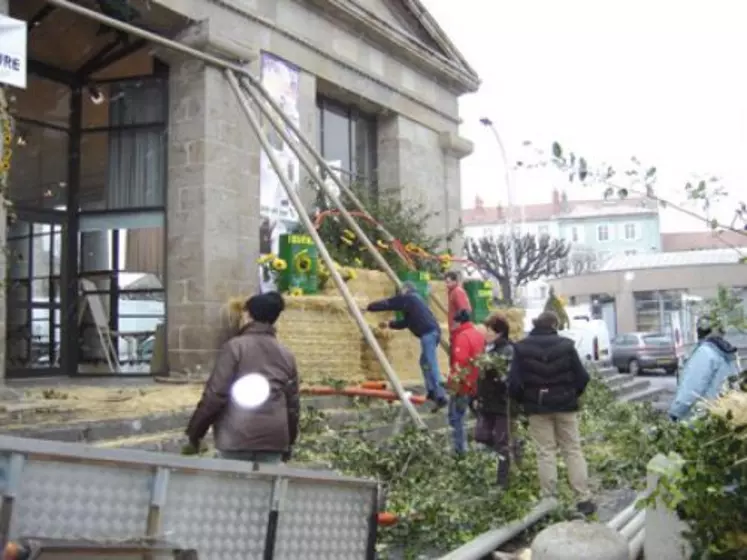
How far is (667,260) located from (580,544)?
173 feet

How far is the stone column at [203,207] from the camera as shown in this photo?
432 inches

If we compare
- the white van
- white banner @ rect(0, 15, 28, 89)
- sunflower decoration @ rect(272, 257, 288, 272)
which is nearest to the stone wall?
sunflower decoration @ rect(272, 257, 288, 272)

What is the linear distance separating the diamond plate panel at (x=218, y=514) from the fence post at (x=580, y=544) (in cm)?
193

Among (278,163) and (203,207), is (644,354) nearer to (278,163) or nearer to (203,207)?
(203,207)

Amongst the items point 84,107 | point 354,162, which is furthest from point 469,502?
point 354,162

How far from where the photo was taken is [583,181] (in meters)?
4.25

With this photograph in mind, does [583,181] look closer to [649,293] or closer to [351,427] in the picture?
[351,427]

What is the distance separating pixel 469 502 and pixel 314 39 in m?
9.46

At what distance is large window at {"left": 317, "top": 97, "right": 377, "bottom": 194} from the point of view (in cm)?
1510

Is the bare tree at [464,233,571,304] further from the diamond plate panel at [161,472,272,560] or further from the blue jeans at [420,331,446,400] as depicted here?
the diamond plate panel at [161,472,272,560]

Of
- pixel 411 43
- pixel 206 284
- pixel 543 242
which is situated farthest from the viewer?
pixel 543 242

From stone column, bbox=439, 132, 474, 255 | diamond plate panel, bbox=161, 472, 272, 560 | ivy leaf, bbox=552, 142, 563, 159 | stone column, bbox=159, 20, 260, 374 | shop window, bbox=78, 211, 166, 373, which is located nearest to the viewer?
diamond plate panel, bbox=161, 472, 272, 560

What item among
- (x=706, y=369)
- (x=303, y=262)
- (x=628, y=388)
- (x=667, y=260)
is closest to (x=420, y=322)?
(x=303, y=262)

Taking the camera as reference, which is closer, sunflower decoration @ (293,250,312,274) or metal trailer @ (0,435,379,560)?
metal trailer @ (0,435,379,560)
